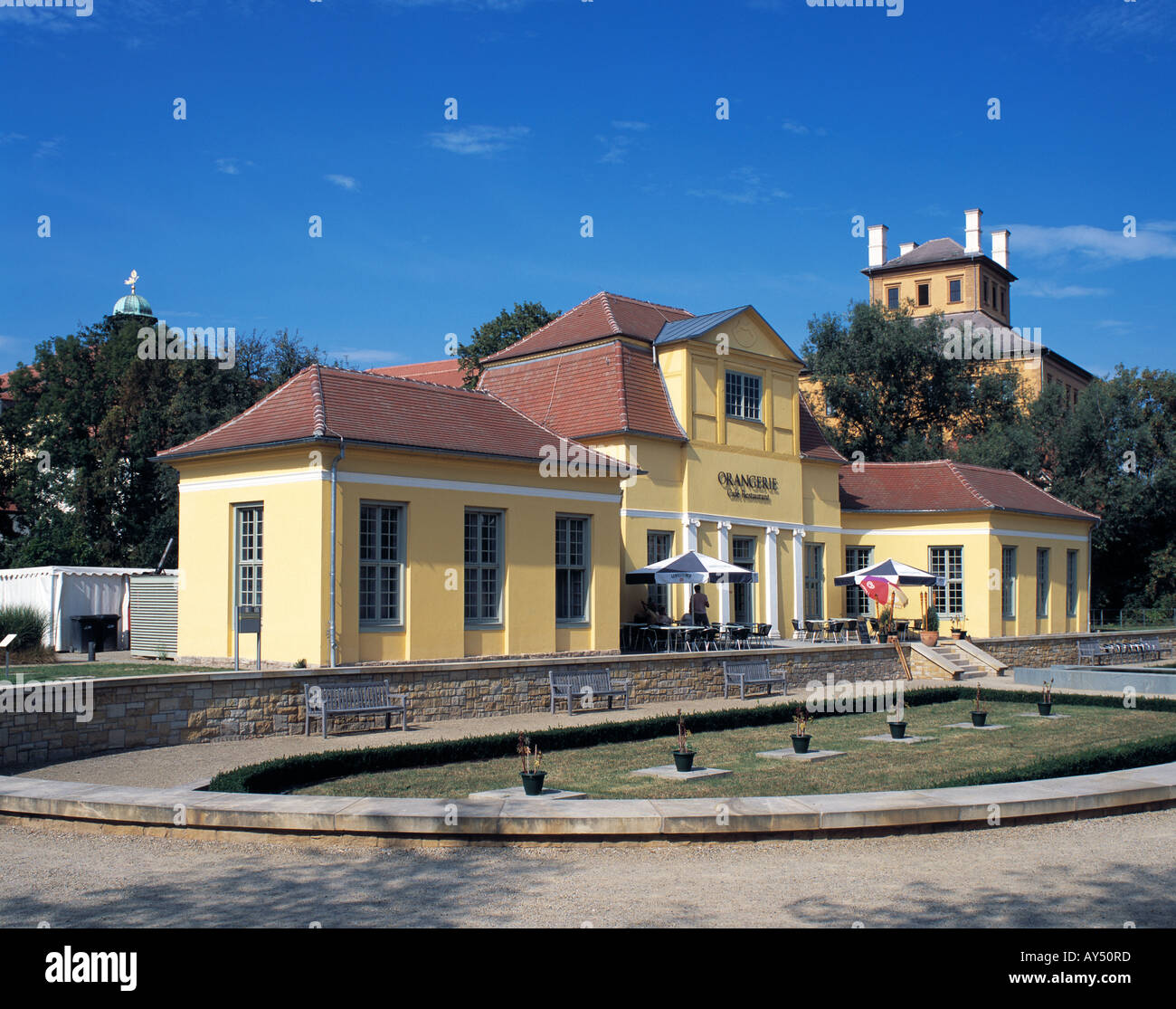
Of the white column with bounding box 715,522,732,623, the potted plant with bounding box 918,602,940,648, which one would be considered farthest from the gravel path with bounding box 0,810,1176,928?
the white column with bounding box 715,522,732,623

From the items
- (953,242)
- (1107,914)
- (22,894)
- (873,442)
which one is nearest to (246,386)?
(873,442)

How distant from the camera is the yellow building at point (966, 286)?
77.2 m

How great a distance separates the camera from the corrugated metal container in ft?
82.7

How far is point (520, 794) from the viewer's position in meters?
11.3

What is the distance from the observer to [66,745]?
44.8ft

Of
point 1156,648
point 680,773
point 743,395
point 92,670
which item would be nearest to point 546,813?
point 680,773

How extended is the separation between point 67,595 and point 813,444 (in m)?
21.6

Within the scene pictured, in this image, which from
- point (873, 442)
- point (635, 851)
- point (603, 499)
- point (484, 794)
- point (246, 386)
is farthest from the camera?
point (873, 442)

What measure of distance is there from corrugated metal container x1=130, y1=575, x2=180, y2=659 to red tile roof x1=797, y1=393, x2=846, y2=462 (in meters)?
18.2

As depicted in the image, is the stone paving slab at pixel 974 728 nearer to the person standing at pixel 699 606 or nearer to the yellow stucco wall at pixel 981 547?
the person standing at pixel 699 606

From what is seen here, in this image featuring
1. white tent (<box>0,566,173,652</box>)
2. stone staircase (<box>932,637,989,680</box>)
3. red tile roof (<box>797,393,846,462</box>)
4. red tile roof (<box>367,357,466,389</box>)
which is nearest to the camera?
stone staircase (<box>932,637,989,680</box>)

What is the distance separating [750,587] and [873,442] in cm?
2529

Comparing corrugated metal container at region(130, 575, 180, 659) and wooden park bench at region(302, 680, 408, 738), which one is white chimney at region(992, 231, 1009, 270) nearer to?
corrugated metal container at region(130, 575, 180, 659)

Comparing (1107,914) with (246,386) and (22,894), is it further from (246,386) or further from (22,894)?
(246,386)
